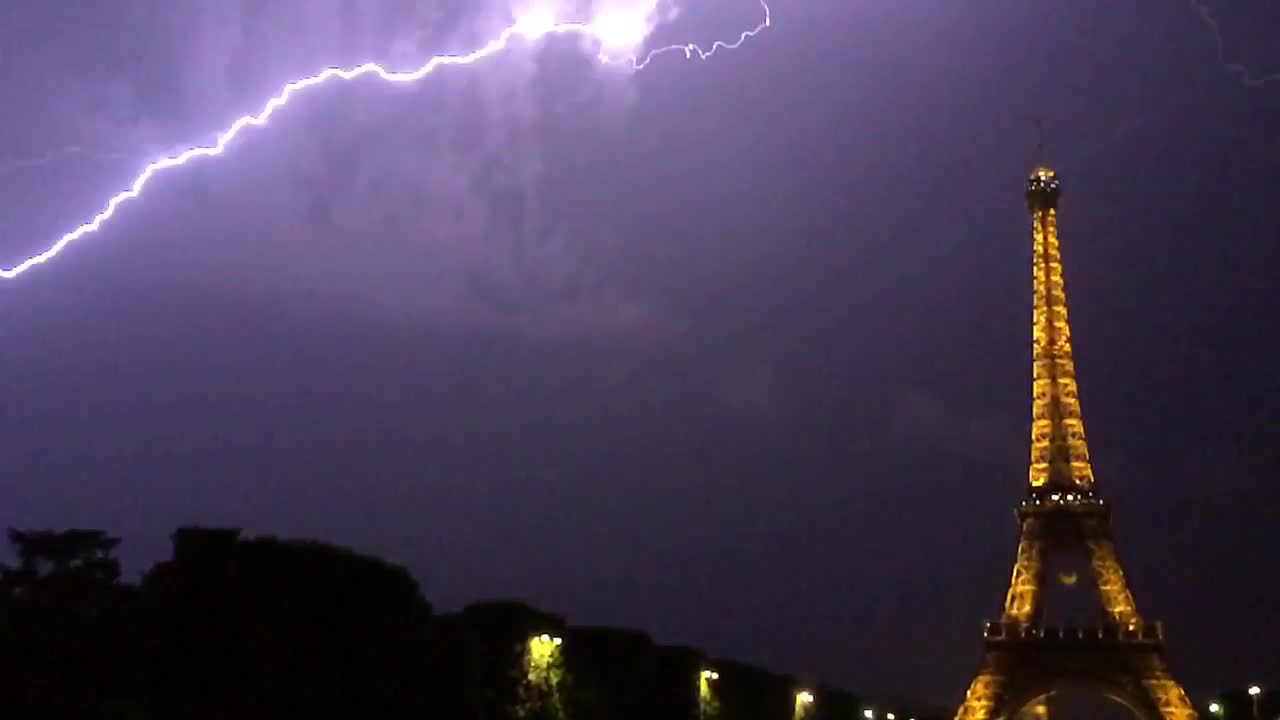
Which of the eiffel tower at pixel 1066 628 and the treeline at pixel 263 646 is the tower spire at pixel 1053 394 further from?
the treeline at pixel 263 646

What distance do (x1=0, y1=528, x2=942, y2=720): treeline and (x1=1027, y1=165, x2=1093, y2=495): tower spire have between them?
130ft

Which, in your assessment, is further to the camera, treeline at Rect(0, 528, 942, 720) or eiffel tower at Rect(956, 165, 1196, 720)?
eiffel tower at Rect(956, 165, 1196, 720)

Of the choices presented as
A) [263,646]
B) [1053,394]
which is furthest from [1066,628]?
[263,646]

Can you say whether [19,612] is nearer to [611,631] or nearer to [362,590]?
[362,590]

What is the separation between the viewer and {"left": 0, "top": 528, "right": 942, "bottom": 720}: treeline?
38.4m

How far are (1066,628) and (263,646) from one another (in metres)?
54.8

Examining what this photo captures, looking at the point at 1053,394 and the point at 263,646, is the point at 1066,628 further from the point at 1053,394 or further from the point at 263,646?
the point at 263,646

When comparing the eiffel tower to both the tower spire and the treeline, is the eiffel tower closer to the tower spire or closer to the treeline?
the tower spire

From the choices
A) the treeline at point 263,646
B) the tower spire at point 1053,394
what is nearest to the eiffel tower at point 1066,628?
the tower spire at point 1053,394

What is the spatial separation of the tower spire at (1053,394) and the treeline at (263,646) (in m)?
39.6

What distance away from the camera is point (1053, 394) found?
3410 inches

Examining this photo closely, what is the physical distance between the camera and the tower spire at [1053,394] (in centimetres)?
8556

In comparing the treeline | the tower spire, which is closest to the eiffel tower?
the tower spire

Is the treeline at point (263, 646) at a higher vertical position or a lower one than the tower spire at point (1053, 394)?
lower
